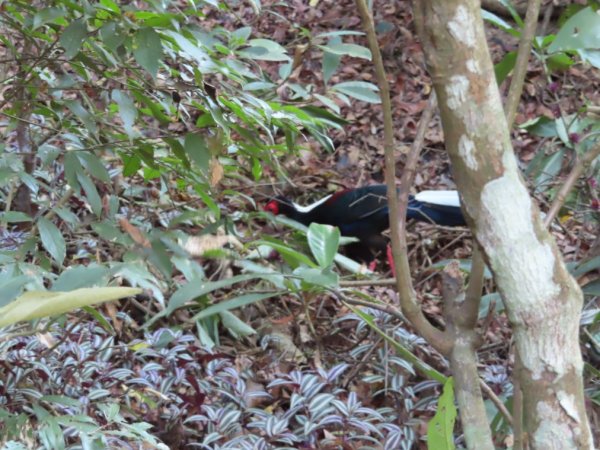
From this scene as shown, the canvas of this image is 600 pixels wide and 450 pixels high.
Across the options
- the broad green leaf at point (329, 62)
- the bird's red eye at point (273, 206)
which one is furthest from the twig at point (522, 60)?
the bird's red eye at point (273, 206)

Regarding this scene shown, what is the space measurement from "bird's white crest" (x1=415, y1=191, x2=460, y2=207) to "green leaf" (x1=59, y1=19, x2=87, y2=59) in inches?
111

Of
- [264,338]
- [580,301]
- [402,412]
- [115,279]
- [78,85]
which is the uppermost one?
[580,301]

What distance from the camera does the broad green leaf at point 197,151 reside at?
1.78 metres

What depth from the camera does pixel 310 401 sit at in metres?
2.41

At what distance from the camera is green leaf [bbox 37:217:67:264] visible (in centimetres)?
172

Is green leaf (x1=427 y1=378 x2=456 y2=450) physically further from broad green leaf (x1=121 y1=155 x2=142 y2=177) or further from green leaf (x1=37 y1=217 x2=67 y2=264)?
broad green leaf (x1=121 y1=155 x2=142 y2=177)

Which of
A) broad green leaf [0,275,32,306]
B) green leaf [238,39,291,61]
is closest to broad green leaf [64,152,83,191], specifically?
green leaf [238,39,291,61]

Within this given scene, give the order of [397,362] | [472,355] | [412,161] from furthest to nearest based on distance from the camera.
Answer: [397,362] → [412,161] → [472,355]

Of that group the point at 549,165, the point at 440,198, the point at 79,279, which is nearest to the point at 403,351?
the point at 79,279

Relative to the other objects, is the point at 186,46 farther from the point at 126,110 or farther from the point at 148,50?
the point at 126,110

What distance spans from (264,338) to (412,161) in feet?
6.18

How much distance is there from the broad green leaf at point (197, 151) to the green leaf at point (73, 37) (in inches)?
12.5

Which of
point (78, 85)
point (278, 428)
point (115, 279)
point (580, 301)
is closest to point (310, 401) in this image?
point (278, 428)

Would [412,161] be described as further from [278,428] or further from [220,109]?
[278,428]
